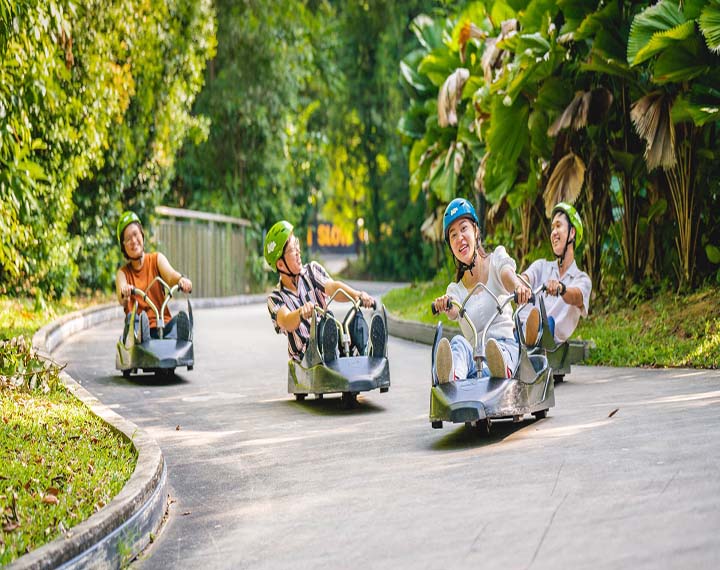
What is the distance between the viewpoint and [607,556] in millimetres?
4758

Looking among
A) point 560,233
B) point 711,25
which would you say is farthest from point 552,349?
point 711,25

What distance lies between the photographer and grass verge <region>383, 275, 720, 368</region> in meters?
12.1

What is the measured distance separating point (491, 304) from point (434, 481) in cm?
201

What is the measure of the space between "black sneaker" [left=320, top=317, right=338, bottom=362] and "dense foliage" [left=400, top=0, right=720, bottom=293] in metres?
5.59

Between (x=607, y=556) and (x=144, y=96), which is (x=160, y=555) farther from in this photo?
(x=144, y=96)

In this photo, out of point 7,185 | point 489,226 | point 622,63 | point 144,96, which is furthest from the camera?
point 144,96

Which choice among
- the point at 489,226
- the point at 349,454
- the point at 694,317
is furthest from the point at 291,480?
the point at 489,226

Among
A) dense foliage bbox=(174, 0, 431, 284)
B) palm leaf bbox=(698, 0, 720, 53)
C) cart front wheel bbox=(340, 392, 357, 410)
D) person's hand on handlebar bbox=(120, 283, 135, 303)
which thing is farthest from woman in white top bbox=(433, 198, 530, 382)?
dense foliage bbox=(174, 0, 431, 284)

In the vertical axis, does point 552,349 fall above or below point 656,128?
below

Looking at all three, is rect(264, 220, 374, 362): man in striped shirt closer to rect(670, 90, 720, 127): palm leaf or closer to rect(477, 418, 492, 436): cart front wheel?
rect(477, 418, 492, 436): cart front wheel

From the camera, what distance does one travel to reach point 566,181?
15453 mm

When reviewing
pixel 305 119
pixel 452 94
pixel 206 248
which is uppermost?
pixel 305 119

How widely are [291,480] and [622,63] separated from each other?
9.38m

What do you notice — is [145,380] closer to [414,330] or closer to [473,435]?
[473,435]
